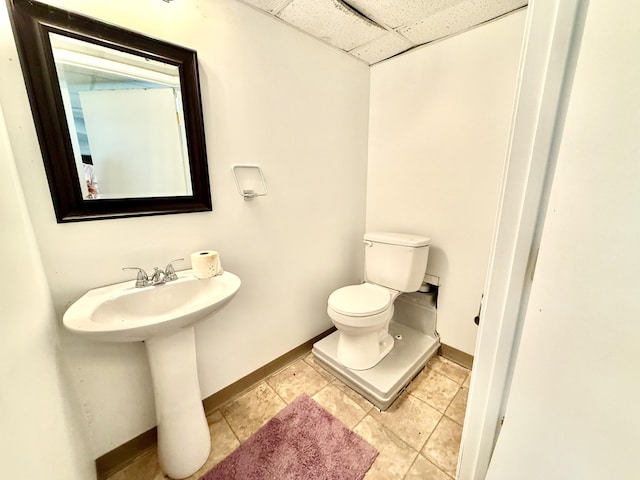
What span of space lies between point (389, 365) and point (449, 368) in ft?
1.53

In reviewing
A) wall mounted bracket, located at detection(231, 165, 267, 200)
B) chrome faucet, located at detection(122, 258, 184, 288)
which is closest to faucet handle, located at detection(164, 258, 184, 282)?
chrome faucet, located at detection(122, 258, 184, 288)

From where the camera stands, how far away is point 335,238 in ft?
6.10

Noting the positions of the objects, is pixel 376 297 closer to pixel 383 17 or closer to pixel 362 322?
pixel 362 322

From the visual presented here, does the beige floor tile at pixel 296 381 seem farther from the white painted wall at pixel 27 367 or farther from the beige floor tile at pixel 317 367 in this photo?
the white painted wall at pixel 27 367

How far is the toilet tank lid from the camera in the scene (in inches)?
62.6

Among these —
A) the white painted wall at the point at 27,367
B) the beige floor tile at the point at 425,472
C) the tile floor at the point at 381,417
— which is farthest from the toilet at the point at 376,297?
the white painted wall at the point at 27,367

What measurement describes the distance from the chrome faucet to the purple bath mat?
2.83ft

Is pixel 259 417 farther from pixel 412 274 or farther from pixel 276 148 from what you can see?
pixel 276 148

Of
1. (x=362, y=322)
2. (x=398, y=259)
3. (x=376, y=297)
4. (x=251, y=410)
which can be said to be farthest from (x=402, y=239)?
(x=251, y=410)

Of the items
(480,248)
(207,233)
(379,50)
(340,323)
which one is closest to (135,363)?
(207,233)

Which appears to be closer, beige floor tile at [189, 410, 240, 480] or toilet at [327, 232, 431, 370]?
beige floor tile at [189, 410, 240, 480]

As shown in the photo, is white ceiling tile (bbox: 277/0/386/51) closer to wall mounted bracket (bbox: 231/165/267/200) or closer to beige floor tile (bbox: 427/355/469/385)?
wall mounted bracket (bbox: 231/165/267/200)

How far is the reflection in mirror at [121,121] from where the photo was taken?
0.88m

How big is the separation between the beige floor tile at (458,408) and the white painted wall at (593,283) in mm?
876
